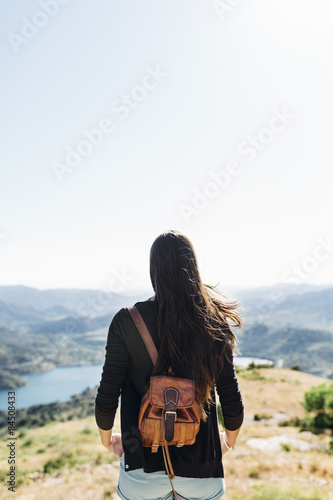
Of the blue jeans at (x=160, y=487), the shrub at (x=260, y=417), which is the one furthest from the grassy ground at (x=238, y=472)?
the blue jeans at (x=160, y=487)

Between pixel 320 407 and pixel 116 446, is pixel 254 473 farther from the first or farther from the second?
pixel 320 407

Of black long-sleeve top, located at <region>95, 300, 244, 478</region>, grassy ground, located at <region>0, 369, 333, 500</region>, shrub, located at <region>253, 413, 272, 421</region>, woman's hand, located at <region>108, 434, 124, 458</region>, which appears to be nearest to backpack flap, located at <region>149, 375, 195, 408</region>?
black long-sleeve top, located at <region>95, 300, 244, 478</region>

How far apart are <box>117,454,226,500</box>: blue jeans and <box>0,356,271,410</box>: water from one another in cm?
7219

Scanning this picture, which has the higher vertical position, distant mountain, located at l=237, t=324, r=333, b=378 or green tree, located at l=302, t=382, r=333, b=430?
green tree, located at l=302, t=382, r=333, b=430

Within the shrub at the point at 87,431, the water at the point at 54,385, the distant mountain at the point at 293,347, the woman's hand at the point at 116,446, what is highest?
the woman's hand at the point at 116,446

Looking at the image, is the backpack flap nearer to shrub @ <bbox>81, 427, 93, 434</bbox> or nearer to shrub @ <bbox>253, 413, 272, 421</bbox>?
Answer: shrub @ <bbox>81, 427, 93, 434</bbox>

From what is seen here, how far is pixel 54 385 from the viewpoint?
3757 inches

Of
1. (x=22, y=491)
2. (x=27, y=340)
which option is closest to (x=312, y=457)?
(x=22, y=491)

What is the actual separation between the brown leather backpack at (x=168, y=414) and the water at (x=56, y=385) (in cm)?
7234

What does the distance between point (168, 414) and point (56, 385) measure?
10471cm

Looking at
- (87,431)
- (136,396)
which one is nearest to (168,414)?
(136,396)

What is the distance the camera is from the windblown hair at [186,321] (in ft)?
4.94

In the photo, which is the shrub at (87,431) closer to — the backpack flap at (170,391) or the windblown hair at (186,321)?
the windblown hair at (186,321)

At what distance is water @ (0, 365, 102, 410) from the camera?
78787 mm
